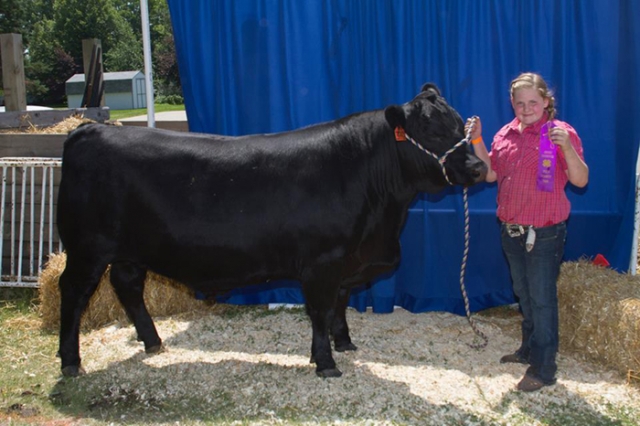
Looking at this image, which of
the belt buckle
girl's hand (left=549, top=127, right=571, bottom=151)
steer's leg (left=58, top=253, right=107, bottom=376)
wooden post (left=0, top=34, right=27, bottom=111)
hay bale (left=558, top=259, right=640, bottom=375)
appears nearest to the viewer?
girl's hand (left=549, top=127, right=571, bottom=151)

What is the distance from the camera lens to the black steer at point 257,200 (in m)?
4.03

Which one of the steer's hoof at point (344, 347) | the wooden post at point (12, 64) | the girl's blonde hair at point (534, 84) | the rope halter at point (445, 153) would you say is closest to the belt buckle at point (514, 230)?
the rope halter at point (445, 153)

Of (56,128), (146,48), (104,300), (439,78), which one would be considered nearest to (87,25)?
(56,128)

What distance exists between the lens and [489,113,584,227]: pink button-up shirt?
12.5 feet

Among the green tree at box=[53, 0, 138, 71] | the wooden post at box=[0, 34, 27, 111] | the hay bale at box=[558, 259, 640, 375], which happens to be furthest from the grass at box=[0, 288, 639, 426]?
the green tree at box=[53, 0, 138, 71]

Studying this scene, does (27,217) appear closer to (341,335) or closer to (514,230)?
(341,335)

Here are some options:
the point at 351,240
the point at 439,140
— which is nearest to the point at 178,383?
the point at 351,240

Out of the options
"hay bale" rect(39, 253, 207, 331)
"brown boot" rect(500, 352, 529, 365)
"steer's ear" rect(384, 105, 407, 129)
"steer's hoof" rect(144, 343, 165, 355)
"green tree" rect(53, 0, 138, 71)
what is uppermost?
"green tree" rect(53, 0, 138, 71)

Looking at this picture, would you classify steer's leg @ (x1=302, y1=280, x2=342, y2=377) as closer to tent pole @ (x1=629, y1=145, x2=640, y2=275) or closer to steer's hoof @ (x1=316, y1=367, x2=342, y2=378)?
steer's hoof @ (x1=316, y1=367, x2=342, y2=378)

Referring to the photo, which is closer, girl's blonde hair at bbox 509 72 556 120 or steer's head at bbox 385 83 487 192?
girl's blonde hair at bbox 509 72 556 120

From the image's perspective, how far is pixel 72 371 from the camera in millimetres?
4316

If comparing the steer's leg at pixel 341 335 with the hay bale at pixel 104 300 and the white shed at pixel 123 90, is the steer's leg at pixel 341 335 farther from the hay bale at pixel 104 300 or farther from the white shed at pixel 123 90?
the white shed at pixel 123 90

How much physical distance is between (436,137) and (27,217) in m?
4.36

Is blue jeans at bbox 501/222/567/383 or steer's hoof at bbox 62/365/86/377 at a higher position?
blue jeans at bbox 501/222/567/383
